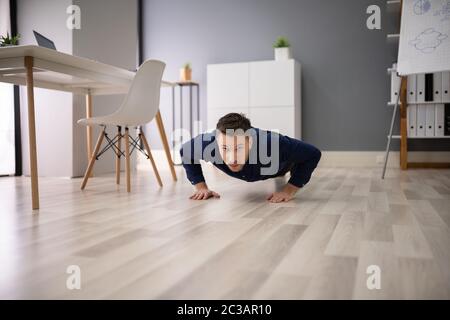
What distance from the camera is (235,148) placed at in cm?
189

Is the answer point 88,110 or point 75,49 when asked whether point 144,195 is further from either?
point 75,49

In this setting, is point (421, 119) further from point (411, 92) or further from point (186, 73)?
point (186, 73)

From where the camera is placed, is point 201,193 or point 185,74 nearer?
point 201,193

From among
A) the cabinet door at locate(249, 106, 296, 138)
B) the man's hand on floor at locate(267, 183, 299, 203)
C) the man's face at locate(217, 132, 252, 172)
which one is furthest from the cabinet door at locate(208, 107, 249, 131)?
the man's face at locate(217, 132, 252, 172)

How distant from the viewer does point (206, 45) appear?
5.16 m

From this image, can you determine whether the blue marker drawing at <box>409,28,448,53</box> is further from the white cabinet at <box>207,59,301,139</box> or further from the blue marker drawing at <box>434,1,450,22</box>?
the white cabinet at <box>207,59,301,139</box>

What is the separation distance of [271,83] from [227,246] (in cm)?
346

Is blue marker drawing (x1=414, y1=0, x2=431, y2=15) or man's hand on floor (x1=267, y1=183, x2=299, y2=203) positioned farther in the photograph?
blue marker drawing (x1=414, y1=0, x2=431, y2=15)

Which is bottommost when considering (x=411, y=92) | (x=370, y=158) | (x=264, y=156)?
(x=370, y=158)

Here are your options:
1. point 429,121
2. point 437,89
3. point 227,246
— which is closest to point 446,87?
point 437,89

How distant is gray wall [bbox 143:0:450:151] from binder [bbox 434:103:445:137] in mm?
360

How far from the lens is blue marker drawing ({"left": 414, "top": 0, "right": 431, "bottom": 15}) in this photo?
9.67 feet
